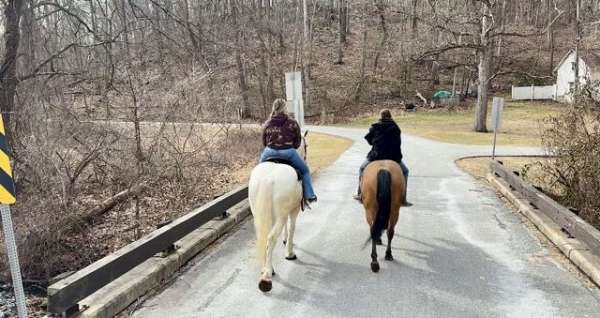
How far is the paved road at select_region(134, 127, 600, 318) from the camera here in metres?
5.73

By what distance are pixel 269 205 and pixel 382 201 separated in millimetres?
1751

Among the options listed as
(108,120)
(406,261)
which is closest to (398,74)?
(108,120)

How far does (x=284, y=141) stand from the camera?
725 cm

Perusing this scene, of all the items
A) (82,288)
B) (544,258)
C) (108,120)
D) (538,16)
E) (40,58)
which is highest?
(538,16)

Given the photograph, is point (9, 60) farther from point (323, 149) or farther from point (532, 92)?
point (532, 92)

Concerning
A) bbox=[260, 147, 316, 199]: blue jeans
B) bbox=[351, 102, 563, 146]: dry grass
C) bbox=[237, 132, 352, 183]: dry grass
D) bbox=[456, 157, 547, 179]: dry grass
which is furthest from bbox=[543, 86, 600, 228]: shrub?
bbox=[351, 102, 563, 146]: dry grass

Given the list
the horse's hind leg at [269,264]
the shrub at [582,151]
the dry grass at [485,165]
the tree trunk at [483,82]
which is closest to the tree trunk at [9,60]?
the horse's hind leg at [269,264]

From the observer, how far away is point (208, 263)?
731cm

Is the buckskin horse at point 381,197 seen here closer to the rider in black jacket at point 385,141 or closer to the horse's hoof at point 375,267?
the horse's hoof at point 375,267

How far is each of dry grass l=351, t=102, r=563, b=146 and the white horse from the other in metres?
17.1

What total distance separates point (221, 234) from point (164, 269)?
2.20 metres

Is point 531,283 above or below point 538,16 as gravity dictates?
below

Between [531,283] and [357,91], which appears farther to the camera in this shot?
[357,91]

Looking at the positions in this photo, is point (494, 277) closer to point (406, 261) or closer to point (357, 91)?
point (406, 261)
